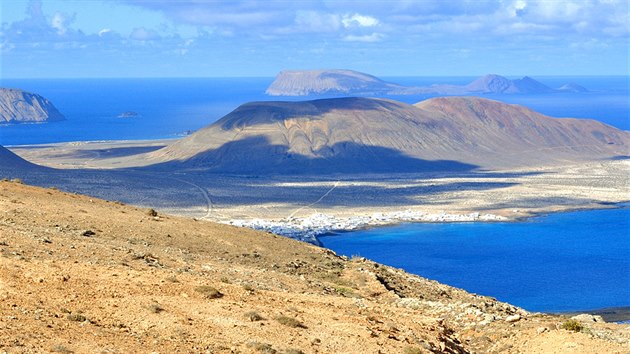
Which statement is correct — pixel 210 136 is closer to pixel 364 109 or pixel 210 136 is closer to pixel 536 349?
pixel 364 109

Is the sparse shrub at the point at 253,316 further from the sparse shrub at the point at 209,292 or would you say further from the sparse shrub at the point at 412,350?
the sparse shrub at the point at 412,350

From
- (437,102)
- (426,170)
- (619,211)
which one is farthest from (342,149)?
(619,211)

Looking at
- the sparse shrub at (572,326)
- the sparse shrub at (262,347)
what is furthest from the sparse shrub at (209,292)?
the sparse shrub at (572,326)

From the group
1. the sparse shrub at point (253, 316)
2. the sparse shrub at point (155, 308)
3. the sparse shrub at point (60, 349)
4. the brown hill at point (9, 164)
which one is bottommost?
the brown hill at point (9, 164)

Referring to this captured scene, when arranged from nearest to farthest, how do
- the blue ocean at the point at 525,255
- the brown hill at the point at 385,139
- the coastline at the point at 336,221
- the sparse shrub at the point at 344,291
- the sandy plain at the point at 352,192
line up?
the sparse shrub at the point at 344,291, the blue ocean at the point at 525,255, the coastline at the point at 336,221, the sandy plain at the point at 352,192, the brown hill at the point at 385,139

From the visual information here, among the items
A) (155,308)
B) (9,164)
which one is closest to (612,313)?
(155,308)

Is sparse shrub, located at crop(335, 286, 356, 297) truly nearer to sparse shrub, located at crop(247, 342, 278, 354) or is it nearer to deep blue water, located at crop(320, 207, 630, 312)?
sparse shrub, located at crop(247, 342, 278, 354)

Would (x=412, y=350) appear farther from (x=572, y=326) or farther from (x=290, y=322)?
(x=572, y=326)
